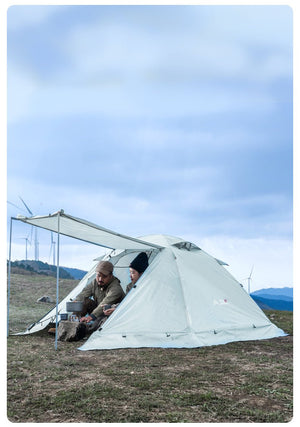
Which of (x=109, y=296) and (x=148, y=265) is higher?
(x=148, y=265)

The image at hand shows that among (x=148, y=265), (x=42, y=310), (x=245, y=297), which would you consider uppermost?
(x=148, y=265)

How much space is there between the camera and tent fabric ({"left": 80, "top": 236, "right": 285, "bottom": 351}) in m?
7.62

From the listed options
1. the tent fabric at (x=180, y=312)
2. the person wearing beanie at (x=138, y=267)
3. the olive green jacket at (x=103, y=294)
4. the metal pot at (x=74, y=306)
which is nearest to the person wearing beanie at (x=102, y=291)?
the olive green jacket at (x=103, y=294)

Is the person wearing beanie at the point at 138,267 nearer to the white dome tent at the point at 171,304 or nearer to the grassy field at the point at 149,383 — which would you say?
the white dome tent at the point at 171,304

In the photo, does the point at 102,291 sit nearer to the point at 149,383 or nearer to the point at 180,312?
the point at 180,312

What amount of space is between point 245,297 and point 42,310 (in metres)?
6.27

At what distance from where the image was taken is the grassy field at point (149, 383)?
4105 mm

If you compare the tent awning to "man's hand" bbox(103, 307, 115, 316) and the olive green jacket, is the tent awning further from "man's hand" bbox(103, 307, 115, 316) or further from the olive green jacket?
"man's hand" bbox(103, 307, 115, 316)

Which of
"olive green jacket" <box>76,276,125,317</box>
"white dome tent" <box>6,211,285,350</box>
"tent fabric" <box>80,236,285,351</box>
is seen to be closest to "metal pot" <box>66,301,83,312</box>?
"olive green jacket" <box>76,276,125,317</box>

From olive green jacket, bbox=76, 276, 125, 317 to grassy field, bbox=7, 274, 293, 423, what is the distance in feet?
3.66

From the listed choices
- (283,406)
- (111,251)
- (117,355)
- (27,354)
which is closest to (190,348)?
(117,355)

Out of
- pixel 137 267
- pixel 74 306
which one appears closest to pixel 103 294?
pixel 74 306

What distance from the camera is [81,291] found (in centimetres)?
949

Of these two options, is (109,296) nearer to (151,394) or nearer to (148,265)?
(148,265)
